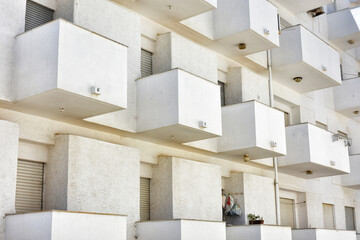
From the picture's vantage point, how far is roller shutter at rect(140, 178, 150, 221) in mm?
16984

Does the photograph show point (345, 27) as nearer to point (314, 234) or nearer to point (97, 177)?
point (314, 234)

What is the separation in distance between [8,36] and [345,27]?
2018 cm

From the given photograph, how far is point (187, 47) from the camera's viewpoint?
18391 mm

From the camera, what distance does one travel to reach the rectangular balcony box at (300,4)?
2498cm

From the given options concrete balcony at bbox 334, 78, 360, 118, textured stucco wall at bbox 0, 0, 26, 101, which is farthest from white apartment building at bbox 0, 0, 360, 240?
concrete balcony at bbox 334, 78, 360, 118

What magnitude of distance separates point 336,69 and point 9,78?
16382 millimetres

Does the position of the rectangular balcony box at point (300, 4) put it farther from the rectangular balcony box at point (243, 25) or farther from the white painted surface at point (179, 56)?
the white painted surface at point (179, 56)

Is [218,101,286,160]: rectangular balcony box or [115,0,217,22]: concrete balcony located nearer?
[115,0,217,22]: concrete balcony

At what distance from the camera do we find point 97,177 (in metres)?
14.7

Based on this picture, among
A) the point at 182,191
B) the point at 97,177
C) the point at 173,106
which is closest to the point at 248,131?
the point at 182,191

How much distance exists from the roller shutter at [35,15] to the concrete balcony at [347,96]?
18239 millimetres

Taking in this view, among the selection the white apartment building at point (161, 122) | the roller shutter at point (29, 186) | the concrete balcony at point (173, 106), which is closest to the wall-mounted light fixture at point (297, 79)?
the white apartment building at point (161, 122)

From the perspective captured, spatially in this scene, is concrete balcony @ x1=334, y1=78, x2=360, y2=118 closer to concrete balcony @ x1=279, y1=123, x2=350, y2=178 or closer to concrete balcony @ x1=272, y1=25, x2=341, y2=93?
concrete balcony @ x1=272, y1=25, x2=341, y2=93

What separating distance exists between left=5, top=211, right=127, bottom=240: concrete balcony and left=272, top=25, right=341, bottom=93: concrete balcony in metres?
12.7
